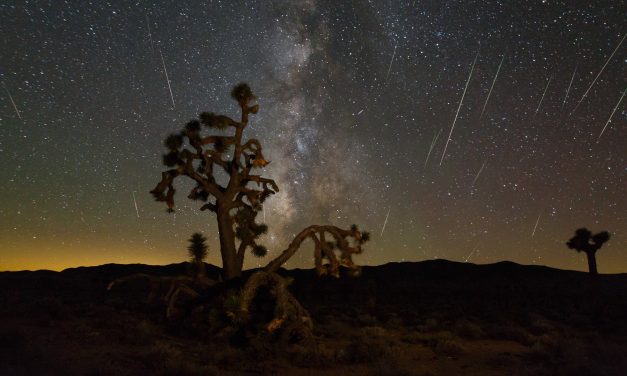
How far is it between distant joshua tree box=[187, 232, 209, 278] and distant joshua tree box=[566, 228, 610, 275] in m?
36.6

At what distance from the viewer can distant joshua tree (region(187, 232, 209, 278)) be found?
15.2 metres

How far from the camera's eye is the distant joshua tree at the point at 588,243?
3897cm

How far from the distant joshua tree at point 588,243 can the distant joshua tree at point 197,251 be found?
36.6 metres

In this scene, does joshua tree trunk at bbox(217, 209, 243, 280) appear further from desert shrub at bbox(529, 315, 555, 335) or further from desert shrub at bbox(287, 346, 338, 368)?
desert shrub at bbox(529, 315, 555, 335)

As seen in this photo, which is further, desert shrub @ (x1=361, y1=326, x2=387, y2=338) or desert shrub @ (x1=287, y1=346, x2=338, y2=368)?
desert shrub @ (x1=361, y1=326, x2=387, y2=338)

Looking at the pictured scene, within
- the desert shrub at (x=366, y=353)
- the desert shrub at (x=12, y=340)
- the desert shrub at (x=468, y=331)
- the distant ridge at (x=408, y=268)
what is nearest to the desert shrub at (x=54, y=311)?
the desert shrub at (x=12, y=340)

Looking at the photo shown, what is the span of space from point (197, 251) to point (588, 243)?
37404 mm

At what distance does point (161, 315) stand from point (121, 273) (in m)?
39.7

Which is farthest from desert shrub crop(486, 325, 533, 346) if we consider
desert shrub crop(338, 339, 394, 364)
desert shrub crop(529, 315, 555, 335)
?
desert shrub crop(338, 339, 394, 364)

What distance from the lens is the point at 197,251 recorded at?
51.1ft

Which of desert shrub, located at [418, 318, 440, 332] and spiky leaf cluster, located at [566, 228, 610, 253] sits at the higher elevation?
spiky leaf cluster, located at [566, 228, 610, 253]

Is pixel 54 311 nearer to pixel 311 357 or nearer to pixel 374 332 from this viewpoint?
pixel 311 357

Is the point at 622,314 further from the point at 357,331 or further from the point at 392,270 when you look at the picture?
the point at 392,270

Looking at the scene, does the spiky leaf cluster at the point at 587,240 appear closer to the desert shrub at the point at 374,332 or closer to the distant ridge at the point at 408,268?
the distant ridge at the point at 408,268
